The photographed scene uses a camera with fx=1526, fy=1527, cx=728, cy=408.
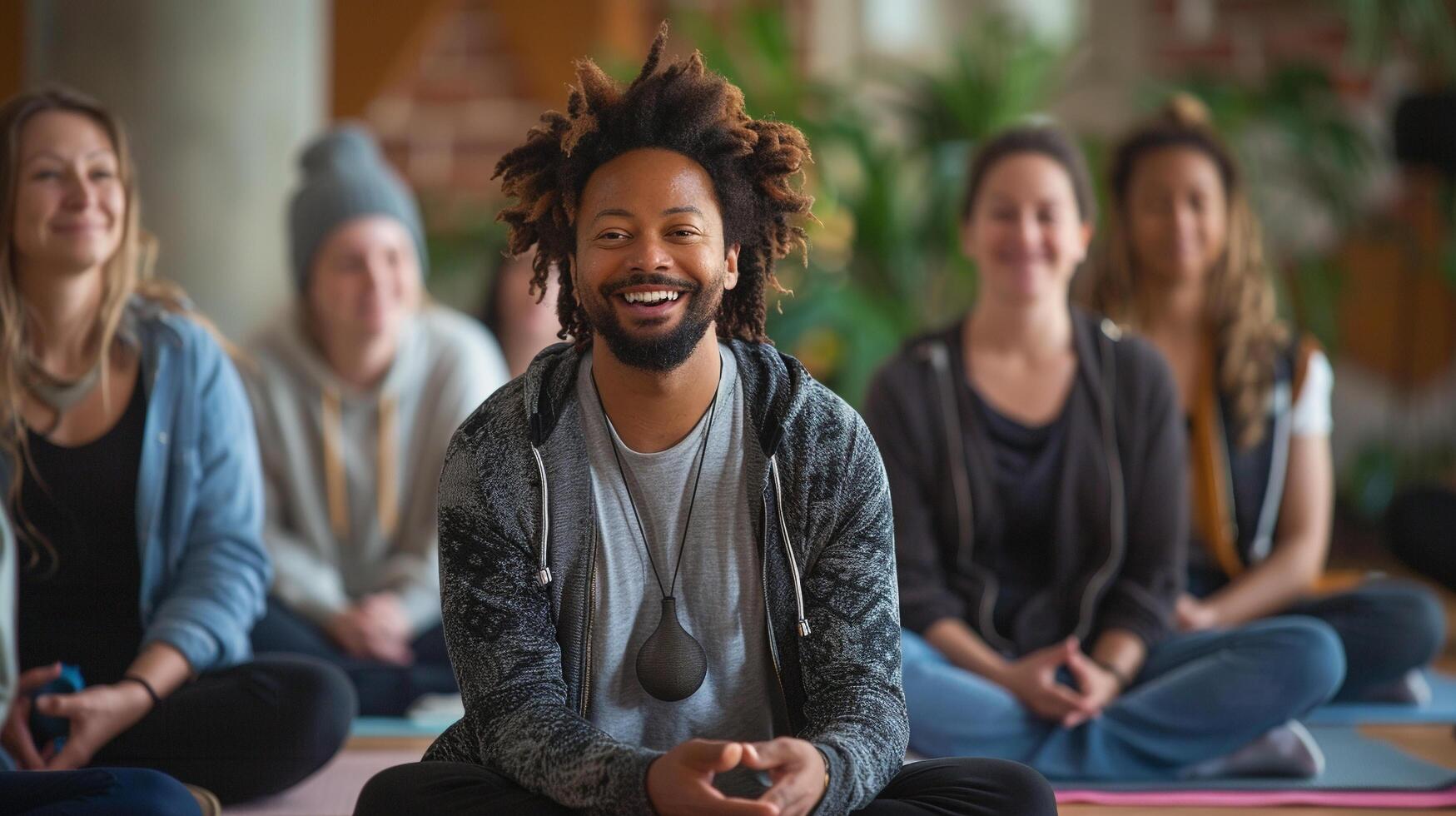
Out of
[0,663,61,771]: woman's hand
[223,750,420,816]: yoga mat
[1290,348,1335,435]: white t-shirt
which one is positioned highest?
[1290,348,1335,435]: white t-shirt

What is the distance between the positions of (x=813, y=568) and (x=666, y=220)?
0.41m

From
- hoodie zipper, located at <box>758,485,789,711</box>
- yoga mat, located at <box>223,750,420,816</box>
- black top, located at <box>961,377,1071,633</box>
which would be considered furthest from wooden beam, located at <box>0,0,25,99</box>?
hoodie zipper, located at <box>758,485,789,711</box>

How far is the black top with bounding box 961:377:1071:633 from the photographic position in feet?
8.09

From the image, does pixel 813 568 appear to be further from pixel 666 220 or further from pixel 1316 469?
pixel 1316 469

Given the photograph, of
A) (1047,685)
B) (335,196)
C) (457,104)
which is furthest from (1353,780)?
(457,104)

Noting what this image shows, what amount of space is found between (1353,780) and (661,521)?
1213 millimetres

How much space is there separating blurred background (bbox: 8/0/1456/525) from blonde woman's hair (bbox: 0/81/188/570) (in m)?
1.15

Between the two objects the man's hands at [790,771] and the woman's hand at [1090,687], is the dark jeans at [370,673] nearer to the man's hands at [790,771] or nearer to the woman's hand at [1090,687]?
the woman's hand at [1090,687]

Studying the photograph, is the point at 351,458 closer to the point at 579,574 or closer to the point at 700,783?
the point at 579,574

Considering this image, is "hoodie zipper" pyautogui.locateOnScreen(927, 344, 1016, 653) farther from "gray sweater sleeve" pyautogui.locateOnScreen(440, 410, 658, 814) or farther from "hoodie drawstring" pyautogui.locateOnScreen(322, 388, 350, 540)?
"hoodie drawstring" pyautogui.locateOnScreen(322, 388, 350, 540)

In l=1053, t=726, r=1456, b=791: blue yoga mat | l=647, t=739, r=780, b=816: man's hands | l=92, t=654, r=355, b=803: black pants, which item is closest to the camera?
l=647, t=739, r=780, b=816: man's hands

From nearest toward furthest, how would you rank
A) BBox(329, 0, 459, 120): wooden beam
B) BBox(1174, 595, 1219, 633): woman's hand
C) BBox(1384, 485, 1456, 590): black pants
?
1. BBox(1174, 595, 1219, 633): woman's hand
2. BBox(1384, 485, 1456, 590): black pants
3. BBox(329, 0, 459, 120): wooden beam

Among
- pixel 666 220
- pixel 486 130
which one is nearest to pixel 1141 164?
pixel 666 220

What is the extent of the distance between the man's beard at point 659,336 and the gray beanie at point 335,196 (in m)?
1.43
